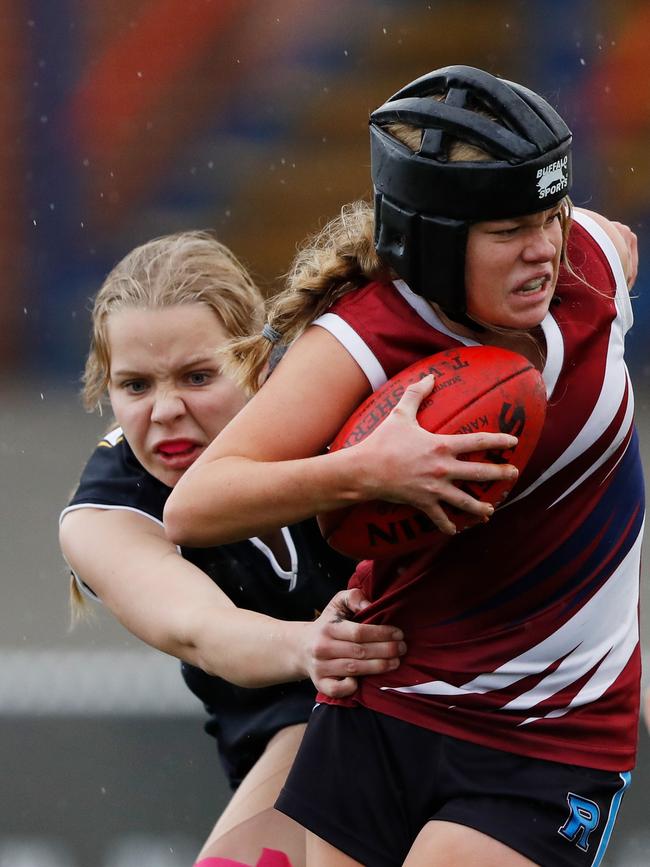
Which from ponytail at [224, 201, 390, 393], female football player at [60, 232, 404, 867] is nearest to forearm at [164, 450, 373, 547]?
ponytail at [224, 201, 390, 393]

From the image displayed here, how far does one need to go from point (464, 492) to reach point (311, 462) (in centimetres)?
27

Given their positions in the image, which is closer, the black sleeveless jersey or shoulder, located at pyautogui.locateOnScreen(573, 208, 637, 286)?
shoulder, located at pyautogui.locateOnScreen(573, 208, 637, 286)

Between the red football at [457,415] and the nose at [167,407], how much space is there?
97 centimetres

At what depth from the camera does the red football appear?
8.39ft

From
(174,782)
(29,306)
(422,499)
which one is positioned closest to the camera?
(422,499)

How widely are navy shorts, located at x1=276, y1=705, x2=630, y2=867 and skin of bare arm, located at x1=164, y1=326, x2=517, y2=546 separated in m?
0.52

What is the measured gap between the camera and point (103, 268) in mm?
11469

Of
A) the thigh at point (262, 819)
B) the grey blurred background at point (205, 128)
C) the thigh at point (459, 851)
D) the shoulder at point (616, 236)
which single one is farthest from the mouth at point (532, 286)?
the grey blurred background at point (205, 128)

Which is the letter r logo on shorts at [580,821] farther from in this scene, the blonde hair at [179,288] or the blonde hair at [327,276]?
the blonde hair at [179,288]

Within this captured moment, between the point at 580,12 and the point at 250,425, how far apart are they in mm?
9073

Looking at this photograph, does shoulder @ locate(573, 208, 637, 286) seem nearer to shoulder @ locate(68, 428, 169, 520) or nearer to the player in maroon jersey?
the player in maroon jersey

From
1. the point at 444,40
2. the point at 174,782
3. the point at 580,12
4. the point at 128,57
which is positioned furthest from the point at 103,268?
the point at 174,782

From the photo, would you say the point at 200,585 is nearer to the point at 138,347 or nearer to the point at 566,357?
the point at 138,347

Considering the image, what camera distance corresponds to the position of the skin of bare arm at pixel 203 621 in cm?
288
